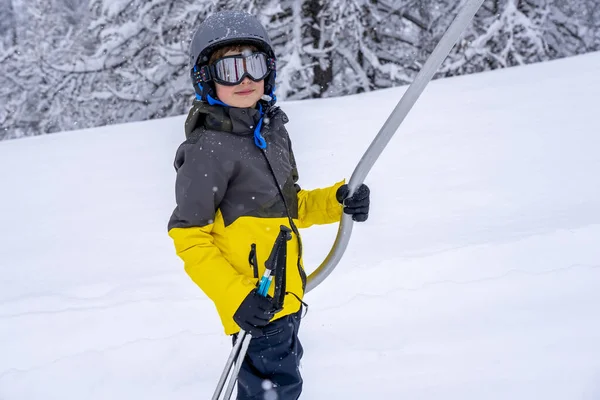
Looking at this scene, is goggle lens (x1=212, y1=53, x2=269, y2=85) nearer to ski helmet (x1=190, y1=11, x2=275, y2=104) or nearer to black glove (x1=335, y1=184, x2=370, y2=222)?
ski helmet (x1=190, y1=11, x2=275, y2=104)

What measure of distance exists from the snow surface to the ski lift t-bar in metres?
0.85

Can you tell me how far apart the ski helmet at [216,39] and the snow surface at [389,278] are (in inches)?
64.7

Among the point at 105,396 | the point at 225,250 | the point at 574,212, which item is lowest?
the point at 105,396

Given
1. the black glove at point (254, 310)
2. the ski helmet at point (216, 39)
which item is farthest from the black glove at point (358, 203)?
the ski helmet at point (216, 39)

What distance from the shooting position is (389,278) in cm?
352

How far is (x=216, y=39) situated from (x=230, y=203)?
22.2 inches

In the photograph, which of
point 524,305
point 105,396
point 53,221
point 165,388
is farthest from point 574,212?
point 53,221

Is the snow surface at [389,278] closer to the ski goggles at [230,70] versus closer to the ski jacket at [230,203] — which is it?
the ski jacket at [230,203]

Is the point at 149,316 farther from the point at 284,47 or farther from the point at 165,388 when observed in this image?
the point at 284,47

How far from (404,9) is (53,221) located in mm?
9696

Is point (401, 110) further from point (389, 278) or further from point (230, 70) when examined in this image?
point (389, 278)

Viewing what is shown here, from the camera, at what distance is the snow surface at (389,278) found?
2857 millimetres

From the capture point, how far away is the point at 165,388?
2924mm

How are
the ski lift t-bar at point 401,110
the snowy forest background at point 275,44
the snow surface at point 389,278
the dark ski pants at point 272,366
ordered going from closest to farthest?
the ski lift t-bar at point 401,110 → the dark ski pants at point 272,366 → the snow surface at point 389,278 → the snowy forest background at point 275,44
